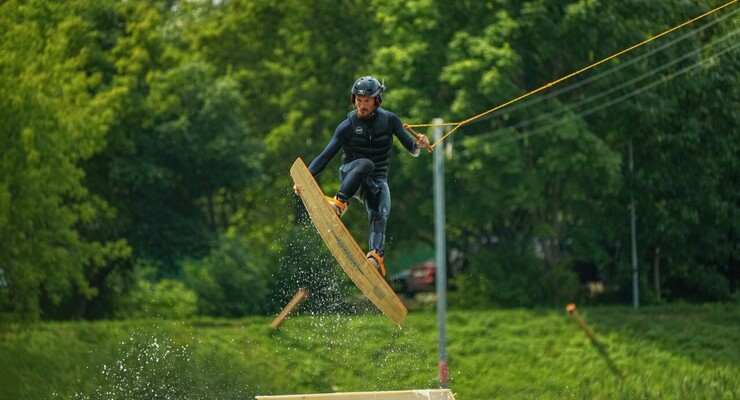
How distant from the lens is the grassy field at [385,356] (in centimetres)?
2622

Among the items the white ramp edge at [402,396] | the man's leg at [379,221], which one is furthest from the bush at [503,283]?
the man's leg at [379,221]

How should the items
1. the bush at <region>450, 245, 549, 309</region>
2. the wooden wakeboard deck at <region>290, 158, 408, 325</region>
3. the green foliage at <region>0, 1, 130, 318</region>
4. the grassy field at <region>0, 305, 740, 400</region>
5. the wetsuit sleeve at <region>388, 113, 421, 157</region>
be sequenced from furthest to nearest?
the bush at <region>450, 245, 549, 309</region>
the green foliage at <region>0, 1, 130, 318</region>
the grassy field at <region>0, 305, 740, 400</region>
the wooden wakeboard deck at <region>290, 158, 408, 325</region>
the wetsuit sleeve at <region>388, 113, 421, 157</region>

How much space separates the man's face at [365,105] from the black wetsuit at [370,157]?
116mm

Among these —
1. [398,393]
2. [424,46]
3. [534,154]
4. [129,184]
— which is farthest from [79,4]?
[398,393]

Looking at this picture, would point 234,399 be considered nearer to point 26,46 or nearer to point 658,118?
point 26,46

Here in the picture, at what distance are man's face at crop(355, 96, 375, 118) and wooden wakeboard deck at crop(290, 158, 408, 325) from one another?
921mm

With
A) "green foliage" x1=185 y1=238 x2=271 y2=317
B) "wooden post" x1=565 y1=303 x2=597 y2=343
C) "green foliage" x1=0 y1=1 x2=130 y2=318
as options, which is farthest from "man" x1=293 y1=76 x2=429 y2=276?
"green foliage" x1=185 y1=238 x2=271 y2=317

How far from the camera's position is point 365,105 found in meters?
13.9

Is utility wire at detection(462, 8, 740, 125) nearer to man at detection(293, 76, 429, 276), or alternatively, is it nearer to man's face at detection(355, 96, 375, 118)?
man at detection(293, 76, 429, 276)

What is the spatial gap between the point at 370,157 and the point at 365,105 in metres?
0.65

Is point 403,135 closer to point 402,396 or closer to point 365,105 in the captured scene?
point 365,105

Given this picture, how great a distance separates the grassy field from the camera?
1032 inches

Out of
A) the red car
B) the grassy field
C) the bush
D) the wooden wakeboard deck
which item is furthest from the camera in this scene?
the red car

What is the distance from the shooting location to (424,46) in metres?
33.2
